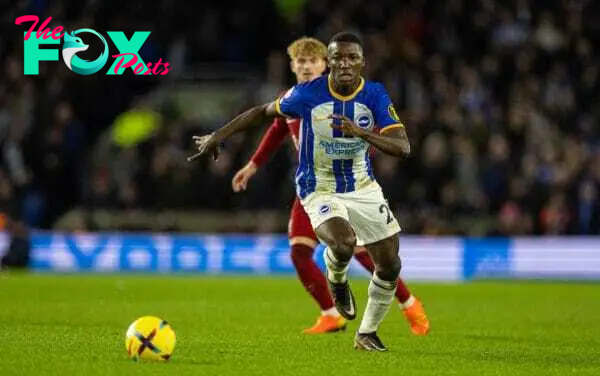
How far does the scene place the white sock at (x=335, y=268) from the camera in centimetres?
996

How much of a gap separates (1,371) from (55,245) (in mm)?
13183

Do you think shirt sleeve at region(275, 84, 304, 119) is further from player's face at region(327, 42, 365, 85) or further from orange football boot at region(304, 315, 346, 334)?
orange football boot at region(304, 315, 346, 334)

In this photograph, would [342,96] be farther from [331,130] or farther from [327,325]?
[327,325]

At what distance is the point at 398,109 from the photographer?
21875 millimetres

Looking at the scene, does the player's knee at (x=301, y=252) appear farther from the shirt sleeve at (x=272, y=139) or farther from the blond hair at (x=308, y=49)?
the blond hair at (x=308, y=49)

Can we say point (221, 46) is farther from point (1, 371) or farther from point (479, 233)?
point (1, 371)

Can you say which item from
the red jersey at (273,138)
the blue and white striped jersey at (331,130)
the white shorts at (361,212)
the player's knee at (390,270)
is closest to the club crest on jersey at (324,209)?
the white shorts at (361,212)

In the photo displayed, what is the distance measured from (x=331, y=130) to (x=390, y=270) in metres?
1.10

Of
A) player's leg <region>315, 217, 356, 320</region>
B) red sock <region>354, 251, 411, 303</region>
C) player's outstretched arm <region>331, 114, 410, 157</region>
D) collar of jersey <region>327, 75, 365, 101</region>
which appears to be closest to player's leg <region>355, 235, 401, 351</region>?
player's leg <region>315, 217, 356, 320</region>

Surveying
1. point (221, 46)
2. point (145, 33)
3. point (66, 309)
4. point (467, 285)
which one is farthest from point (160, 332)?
point (221, 46)

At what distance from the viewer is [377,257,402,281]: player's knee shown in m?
9.63

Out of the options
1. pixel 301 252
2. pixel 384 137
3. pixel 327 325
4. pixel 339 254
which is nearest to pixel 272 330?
pixel 327 325

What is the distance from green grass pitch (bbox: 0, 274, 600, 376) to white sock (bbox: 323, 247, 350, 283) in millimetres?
508

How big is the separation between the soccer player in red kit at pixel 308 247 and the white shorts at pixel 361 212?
1503 mm
